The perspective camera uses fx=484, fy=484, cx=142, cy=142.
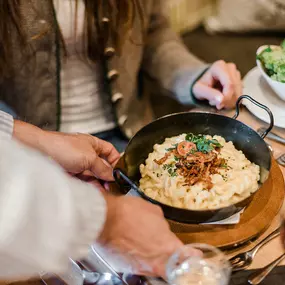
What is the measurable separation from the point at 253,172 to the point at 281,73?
1.04 ft

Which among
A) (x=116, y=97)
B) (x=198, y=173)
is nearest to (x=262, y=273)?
(x=198, y=173)

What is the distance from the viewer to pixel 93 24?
1.25 meters

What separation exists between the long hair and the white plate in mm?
353

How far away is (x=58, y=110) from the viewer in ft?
4.26

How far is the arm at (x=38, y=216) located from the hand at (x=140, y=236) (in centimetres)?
6

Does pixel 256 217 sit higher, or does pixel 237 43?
pixel 256 217

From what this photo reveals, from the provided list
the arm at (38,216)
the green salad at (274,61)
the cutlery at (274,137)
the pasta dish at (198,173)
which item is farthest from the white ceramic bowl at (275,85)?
the arm at (38,216)

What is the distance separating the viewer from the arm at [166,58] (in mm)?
1358

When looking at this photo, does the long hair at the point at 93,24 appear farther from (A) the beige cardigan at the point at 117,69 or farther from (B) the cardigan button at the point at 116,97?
(B) the cardigan button at the point at 116,97

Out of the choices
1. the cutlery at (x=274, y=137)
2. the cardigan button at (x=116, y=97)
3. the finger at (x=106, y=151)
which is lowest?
the cardigan button at (x=116, y=97)

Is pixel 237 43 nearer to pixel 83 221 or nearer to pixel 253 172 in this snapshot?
pixel 253 172

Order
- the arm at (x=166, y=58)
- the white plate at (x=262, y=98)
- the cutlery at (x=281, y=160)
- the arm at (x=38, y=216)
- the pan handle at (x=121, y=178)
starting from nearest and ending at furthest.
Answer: the arm at (x=38, y=216) → the pan handle at (x=121, y=178) → the cutlery at (x=281, y=160) → the white plate at (x=262, y=98) → the arm at (x=166, y=58)

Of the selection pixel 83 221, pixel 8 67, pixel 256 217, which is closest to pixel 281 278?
pixel 256 217

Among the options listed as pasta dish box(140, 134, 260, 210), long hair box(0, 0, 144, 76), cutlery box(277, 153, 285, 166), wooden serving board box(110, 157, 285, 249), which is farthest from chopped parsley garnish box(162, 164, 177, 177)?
long hair box(0, 0, 144, 76)
